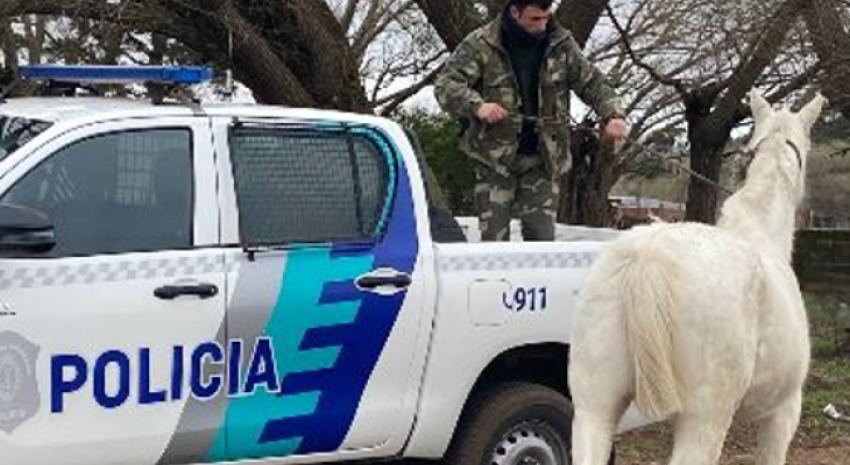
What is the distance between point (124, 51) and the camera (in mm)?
16812

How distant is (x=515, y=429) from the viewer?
246 inches

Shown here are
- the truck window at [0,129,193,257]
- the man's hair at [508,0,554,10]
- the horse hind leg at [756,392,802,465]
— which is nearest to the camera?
the truck window at [0,129,193,257]

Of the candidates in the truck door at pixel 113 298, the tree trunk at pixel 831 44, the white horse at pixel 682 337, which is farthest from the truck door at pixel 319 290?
the tree trunk at pixel 831 44

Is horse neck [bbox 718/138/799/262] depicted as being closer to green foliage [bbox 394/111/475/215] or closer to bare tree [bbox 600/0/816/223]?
bare tree [bbox 600/0/816/223]

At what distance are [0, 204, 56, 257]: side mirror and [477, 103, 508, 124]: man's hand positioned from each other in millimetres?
2305

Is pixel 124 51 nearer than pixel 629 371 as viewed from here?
No

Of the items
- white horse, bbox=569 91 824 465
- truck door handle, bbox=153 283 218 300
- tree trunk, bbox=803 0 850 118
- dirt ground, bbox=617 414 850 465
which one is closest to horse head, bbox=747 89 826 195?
white horse, bbox=569 91 824 465

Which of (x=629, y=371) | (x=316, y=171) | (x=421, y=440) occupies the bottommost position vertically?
(x=421, y=440)

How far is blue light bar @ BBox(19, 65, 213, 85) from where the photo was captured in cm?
561

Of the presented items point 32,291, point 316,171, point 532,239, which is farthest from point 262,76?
point 32,291

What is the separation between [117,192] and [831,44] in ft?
25.7

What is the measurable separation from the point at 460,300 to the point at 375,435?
68 cm

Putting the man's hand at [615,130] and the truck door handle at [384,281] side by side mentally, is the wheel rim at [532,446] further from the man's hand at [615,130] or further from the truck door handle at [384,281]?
the man's hand at [615,130]

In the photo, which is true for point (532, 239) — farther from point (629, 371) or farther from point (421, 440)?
point (629, 371)
